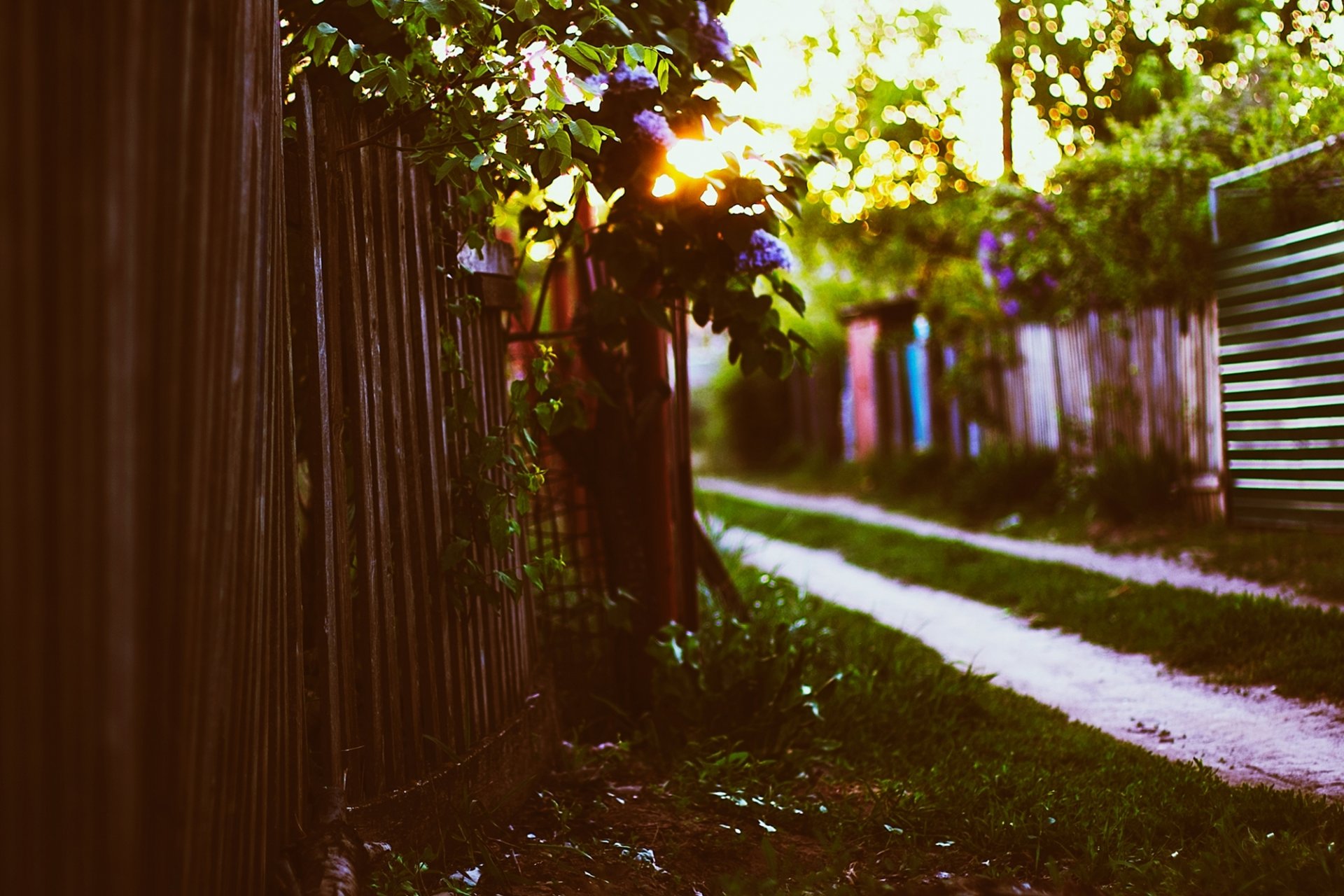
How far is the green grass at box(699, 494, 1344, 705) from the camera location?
15.3 feet

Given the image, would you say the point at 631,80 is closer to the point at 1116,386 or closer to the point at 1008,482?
the point at 1116,386

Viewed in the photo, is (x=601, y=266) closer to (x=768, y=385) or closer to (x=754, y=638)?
→ (x=754, y=638)

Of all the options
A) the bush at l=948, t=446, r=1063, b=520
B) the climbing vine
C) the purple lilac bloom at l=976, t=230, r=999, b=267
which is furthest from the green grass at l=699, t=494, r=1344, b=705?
the purple lilac bloom at l=976, t=230, r=999, b=267

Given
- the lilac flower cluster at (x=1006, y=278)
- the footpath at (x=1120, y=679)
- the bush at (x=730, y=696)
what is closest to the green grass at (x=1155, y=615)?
the footpath at (x=1120, y=679)

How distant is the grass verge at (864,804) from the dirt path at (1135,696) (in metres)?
0.23

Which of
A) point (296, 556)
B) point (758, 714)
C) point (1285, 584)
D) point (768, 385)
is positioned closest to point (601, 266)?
point (758, 714)

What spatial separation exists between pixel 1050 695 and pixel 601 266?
2661 millimetres

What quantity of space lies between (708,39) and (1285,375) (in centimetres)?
506

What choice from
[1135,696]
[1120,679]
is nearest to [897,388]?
[1120,679]

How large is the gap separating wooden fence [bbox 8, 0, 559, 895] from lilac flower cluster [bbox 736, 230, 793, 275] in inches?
50.0

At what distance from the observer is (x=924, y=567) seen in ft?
26.2

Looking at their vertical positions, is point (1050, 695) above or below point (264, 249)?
below

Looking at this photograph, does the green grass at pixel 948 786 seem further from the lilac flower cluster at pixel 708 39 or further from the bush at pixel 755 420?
the bush at pixel 755 420

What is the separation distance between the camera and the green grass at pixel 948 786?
106 inches
